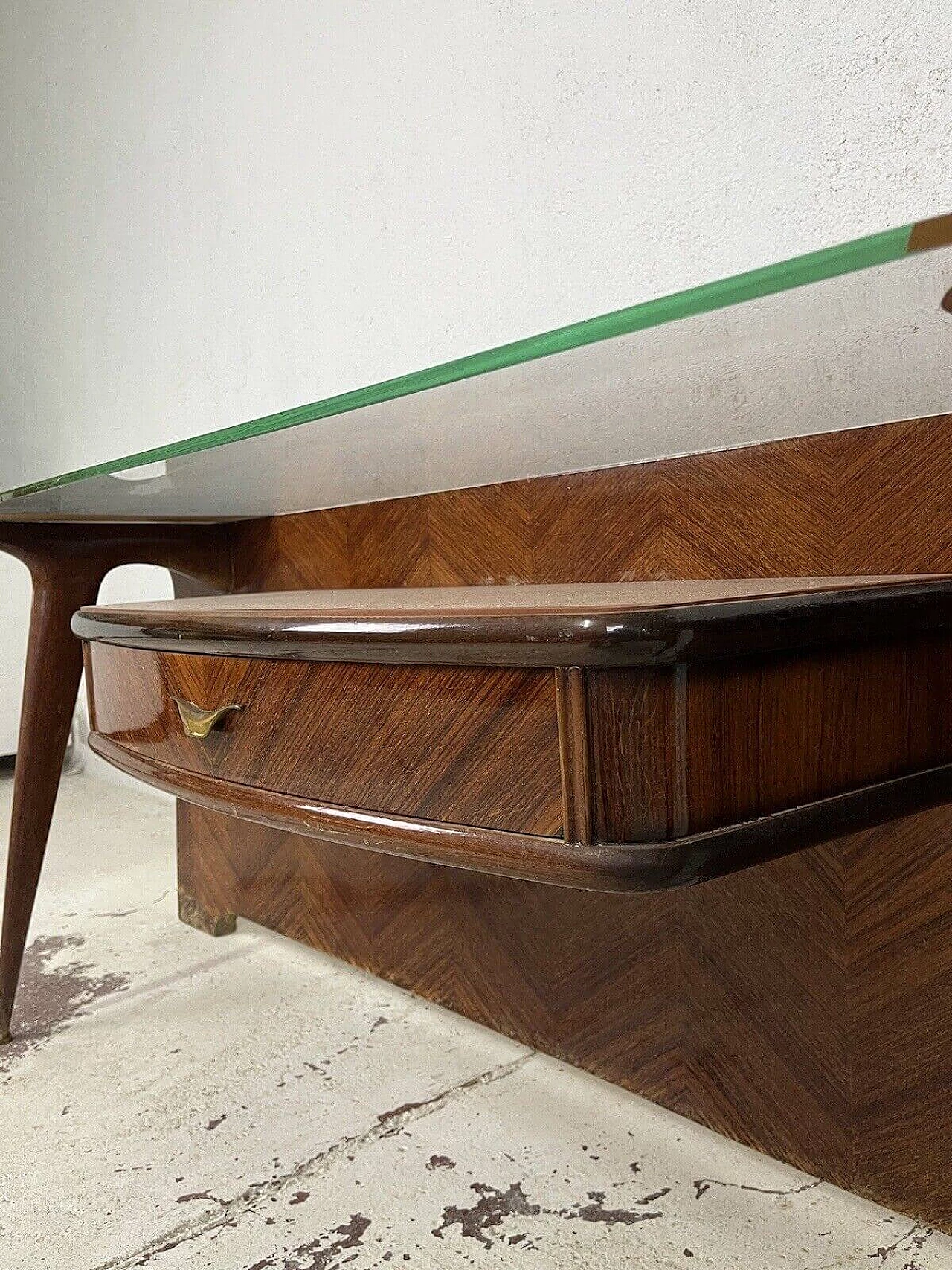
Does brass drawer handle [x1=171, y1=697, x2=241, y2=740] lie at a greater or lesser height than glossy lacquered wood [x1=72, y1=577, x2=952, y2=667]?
lesser

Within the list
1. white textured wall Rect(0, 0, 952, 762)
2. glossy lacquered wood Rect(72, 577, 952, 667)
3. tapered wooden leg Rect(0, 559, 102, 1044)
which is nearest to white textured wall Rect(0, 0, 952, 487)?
white textured wall Rect(0, 0, 952, 762)

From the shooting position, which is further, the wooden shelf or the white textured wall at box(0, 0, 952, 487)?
the white textured wall at box(0, 0, 952, 487)

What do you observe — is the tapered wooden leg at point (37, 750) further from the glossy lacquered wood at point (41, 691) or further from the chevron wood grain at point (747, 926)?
the chevron wood grain at point (747, 926)

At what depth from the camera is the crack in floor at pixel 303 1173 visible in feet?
2.40

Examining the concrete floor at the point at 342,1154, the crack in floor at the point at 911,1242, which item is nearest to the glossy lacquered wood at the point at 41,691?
the concrete floor at the point at 342,1154

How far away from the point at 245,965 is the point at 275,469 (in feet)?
2.19

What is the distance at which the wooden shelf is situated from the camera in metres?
0.48

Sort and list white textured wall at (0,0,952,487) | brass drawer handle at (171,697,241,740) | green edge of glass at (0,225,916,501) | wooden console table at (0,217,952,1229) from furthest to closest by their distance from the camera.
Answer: white textured wall at (0,0,952,487)
brass drawer handle at (171,697,241,740)
wooden console table at (0,217,952,1229)
green edge of glass at (0,225,916,501)

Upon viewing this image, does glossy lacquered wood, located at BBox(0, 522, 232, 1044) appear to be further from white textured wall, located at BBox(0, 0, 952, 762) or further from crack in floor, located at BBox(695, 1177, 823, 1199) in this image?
crack in floor, located at BBox(695, 1177, 823, 1199)

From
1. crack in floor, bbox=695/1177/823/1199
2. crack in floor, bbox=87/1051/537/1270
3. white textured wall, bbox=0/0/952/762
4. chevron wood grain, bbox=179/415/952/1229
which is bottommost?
crack in floor, bbox=695/1177/823/1199

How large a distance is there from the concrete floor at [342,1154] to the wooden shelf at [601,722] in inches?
13.2

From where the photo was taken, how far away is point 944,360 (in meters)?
0.60

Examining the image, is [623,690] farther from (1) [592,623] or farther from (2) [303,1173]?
(2) [303,1173]

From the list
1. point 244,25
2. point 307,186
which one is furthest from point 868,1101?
point 244,25
